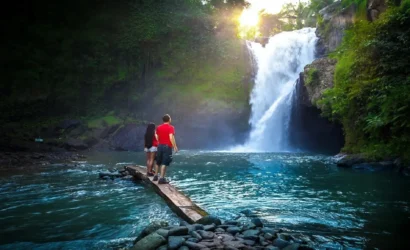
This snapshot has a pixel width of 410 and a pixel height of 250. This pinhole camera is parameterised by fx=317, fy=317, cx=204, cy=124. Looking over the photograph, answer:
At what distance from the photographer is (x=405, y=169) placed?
1342 cm

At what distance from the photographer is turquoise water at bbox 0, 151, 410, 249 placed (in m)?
5.76

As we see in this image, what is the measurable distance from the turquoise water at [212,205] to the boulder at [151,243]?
72 cm

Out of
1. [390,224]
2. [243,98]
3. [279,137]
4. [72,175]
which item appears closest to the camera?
[390,224]

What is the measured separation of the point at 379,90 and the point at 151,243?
1277 centimetres

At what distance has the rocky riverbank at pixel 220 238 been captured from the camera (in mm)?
4676

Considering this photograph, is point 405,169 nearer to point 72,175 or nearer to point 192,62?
point 72,175

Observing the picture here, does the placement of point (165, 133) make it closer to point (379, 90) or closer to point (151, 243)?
point (151, 243)

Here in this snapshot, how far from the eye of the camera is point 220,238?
4.98 m

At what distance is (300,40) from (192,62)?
11.8 m

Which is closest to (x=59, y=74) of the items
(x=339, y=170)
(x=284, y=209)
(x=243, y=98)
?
(x=243, y=98)

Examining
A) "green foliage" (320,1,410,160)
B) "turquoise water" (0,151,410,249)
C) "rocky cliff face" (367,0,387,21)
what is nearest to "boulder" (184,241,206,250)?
"turquoise water" (0,151,410,249)

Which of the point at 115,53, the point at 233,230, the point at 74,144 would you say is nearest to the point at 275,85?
the point at 115,53

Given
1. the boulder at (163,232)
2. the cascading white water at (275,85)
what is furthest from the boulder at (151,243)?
the cascading white water at (275,85)

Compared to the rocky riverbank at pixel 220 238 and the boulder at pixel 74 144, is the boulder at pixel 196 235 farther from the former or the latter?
the boulder at pixel 74 144
